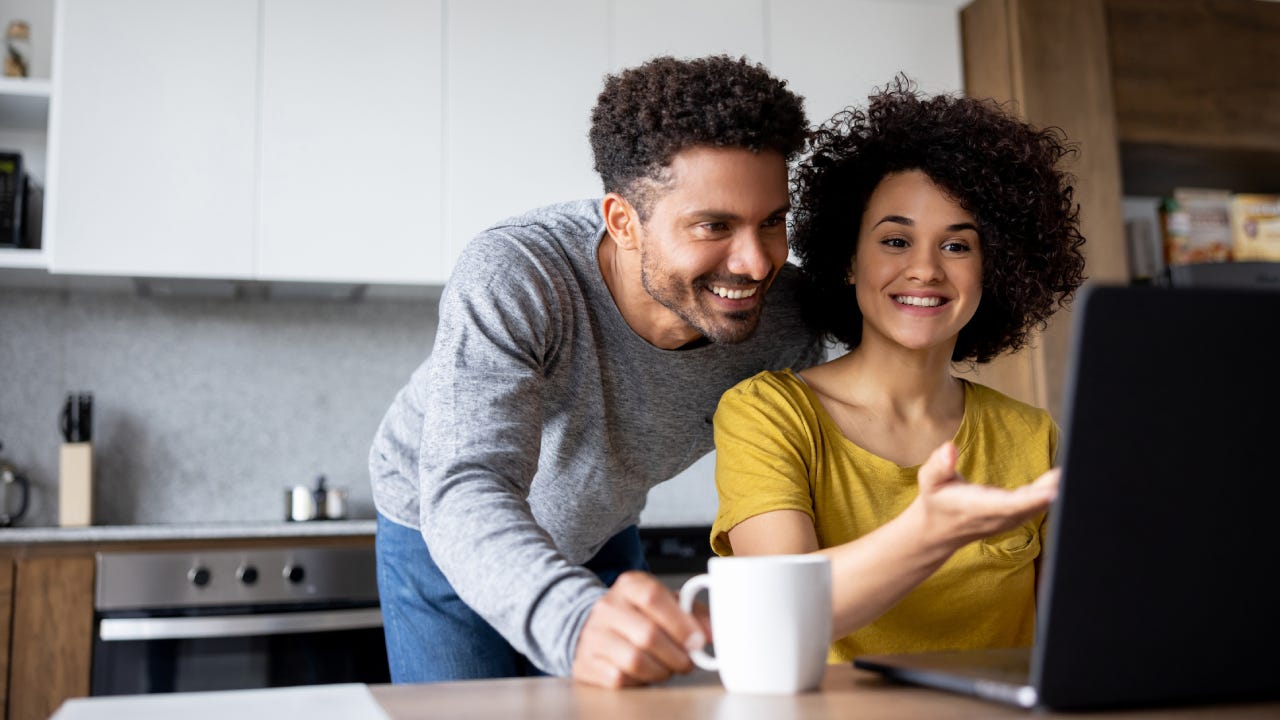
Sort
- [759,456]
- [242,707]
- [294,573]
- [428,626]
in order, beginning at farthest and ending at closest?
[294,573]
[428,626]
[759,456]
[242,707]

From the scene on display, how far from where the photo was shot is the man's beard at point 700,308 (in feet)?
4.29

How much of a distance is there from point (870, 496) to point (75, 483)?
2.32 m

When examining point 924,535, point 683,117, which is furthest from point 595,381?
point 924,535

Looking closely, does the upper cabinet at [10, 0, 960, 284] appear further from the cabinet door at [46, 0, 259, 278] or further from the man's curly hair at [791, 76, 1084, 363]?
the man's curly hair at [791, 76, 1084, 363]

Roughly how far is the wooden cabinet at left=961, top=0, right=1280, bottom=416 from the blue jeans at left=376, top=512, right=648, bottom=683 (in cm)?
191

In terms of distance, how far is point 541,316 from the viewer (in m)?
1.22

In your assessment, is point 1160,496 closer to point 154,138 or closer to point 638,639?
point 638,639

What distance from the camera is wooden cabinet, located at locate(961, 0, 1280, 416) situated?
3.11 meters

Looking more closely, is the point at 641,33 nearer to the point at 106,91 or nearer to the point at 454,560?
the point at 106,91

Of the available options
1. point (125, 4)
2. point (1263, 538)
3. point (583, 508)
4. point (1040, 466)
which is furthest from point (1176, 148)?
→ point (1263, 538)

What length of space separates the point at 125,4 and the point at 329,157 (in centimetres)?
60

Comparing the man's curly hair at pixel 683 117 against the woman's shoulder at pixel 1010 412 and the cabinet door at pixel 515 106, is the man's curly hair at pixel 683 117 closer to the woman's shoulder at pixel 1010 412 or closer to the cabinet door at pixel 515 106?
the woman's shoulder at pixel 1010 412

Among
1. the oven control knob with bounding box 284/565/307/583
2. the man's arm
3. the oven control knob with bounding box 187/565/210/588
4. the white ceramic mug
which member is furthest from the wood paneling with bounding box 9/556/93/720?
the white ceramic mug

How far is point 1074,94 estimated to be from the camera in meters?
3.12
